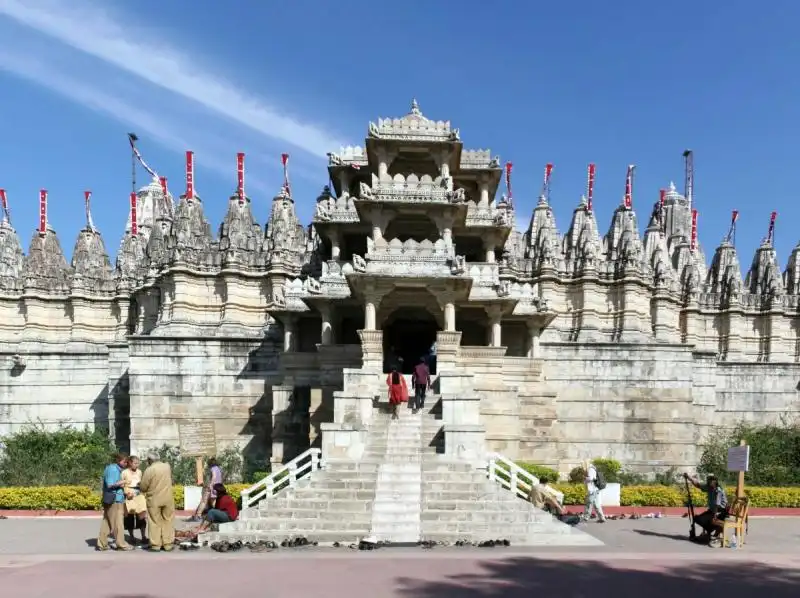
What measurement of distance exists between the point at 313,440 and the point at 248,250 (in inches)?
580

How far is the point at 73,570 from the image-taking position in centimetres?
963

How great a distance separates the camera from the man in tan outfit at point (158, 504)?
420 inches

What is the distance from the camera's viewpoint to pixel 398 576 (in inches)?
356

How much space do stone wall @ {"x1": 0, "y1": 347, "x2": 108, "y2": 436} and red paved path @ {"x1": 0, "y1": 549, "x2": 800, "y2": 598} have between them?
20.9m

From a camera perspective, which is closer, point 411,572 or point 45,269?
point 411,572

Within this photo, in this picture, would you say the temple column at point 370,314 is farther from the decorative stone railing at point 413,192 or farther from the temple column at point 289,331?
the temple column at point 289,331

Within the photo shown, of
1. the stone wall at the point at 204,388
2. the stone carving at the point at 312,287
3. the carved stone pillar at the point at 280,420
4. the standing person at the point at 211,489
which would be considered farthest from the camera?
the stone wall at the point at 204,388

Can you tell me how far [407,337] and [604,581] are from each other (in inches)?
597

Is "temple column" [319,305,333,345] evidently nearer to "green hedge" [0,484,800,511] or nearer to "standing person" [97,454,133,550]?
"green hedge" [0,484,800,511]

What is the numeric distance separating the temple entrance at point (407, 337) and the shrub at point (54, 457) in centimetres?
1072

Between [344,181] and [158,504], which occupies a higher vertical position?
[344,181]

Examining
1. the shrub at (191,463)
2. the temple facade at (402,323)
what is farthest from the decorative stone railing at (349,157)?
the shrub at (191,463)

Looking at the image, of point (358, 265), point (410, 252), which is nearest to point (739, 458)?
point (410, 252)

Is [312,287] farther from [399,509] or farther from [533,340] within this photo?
[399,509]
